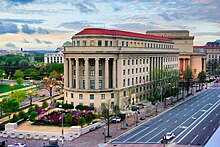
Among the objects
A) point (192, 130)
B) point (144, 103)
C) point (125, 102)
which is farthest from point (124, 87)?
point (192, 130)

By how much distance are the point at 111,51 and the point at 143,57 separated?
1899 cm

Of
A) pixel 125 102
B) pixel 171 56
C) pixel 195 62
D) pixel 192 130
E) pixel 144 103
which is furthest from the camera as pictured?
pixel 195 62

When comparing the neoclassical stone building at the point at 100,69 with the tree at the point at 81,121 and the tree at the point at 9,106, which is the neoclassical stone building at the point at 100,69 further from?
the tree at the point at 81,121

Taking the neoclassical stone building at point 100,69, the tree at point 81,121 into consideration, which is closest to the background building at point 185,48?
the neoclassical stone building at point 100,69

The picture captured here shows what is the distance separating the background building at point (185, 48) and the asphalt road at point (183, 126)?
72.2 meters

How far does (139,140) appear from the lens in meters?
52.3

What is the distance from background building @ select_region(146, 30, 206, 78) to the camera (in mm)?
155875

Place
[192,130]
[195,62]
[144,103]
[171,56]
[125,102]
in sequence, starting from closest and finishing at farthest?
[192,130] < [125,102] < [144,103] < [171,56] < [195,62]

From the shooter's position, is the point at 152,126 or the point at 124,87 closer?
the point at 152,126

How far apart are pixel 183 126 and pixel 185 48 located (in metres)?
104

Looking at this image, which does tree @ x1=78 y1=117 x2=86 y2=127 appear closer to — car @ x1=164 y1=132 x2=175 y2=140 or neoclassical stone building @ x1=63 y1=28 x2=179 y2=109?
car @ x1=164 y1=132 x2=175 y2=140

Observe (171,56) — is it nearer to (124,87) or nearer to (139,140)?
(124,87)

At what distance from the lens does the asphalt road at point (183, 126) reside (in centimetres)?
5247

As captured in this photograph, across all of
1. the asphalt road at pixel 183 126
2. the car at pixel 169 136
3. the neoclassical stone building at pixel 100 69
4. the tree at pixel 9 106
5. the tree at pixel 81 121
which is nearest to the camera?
the car at pixel 169 136
